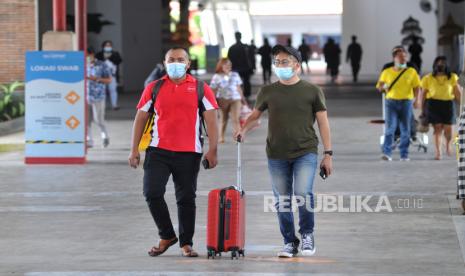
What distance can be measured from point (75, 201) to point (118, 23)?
28.2m

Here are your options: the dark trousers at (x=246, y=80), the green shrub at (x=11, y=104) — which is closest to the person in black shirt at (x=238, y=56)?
the dark trousers at (x=246, y=80)

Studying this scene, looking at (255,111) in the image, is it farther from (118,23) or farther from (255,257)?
(118,23)

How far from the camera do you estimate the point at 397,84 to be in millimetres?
19203

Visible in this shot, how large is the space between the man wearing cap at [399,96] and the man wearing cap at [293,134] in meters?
8.69

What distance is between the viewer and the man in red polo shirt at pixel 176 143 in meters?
10.6

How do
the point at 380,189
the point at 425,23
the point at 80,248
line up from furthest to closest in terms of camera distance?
1. the point at 425,23
2. the point at 380,189
3. the point at 80,248

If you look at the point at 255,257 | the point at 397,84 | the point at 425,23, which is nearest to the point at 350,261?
the point at 255,257

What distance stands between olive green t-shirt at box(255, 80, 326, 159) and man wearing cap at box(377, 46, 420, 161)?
28.5ft

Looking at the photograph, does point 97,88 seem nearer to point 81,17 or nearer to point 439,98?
point 81,17

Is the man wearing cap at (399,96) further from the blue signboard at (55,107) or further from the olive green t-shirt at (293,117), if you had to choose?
the olive green t-shirt at (293,117)

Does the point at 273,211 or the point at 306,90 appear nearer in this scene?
the point at 306,90

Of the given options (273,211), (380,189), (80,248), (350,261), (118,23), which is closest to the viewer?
(350,261)

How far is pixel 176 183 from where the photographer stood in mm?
10750

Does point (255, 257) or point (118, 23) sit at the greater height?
Answer: point (118, 23)
